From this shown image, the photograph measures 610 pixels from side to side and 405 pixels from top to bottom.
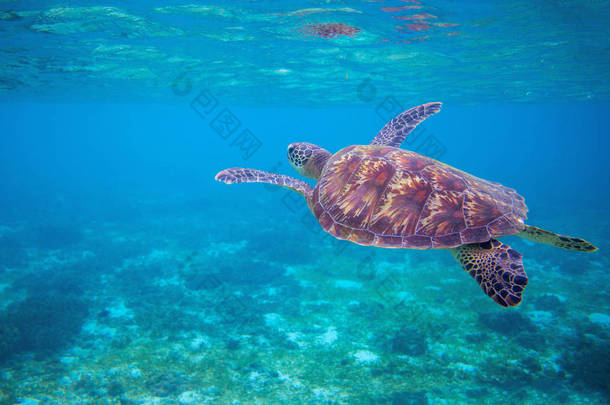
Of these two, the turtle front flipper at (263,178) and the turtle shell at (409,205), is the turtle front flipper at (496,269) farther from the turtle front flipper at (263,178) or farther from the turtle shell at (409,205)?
the turtle front flipper at (263,178)

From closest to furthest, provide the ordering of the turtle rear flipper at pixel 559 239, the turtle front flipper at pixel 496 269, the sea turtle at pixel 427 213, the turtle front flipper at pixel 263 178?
the turtle front flipper at pixel 496 269 < the turtle rear flipper at pixel 559 239 < the sea turtle at pixel 427 213 < the turtle front flipper at pixel 263 178

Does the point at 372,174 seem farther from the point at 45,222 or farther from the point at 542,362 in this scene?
the point at 45,222

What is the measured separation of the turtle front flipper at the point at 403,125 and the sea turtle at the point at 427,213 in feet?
5.50

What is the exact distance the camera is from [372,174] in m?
4.81

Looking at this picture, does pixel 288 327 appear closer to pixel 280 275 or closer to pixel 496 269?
pixel 280 275

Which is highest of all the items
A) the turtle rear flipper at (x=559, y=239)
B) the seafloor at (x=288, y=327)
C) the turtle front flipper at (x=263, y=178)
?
the turtle rear flipper at (x=559, y=239)

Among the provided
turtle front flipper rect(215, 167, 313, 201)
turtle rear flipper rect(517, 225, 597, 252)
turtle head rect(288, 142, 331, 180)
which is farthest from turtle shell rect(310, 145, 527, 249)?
turtle head rect(288, 142, 331, 180)

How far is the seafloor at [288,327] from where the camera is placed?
657 cm

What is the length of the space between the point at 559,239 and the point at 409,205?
6.01 feet

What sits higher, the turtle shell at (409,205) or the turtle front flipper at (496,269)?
the turtle shell at (409,205)

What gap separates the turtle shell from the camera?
4.06 meters

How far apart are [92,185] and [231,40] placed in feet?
88.3

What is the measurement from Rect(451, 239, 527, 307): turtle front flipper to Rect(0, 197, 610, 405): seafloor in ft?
13.7

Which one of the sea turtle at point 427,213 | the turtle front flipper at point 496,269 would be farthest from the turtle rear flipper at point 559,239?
the turtle front flipper at point 496,269
